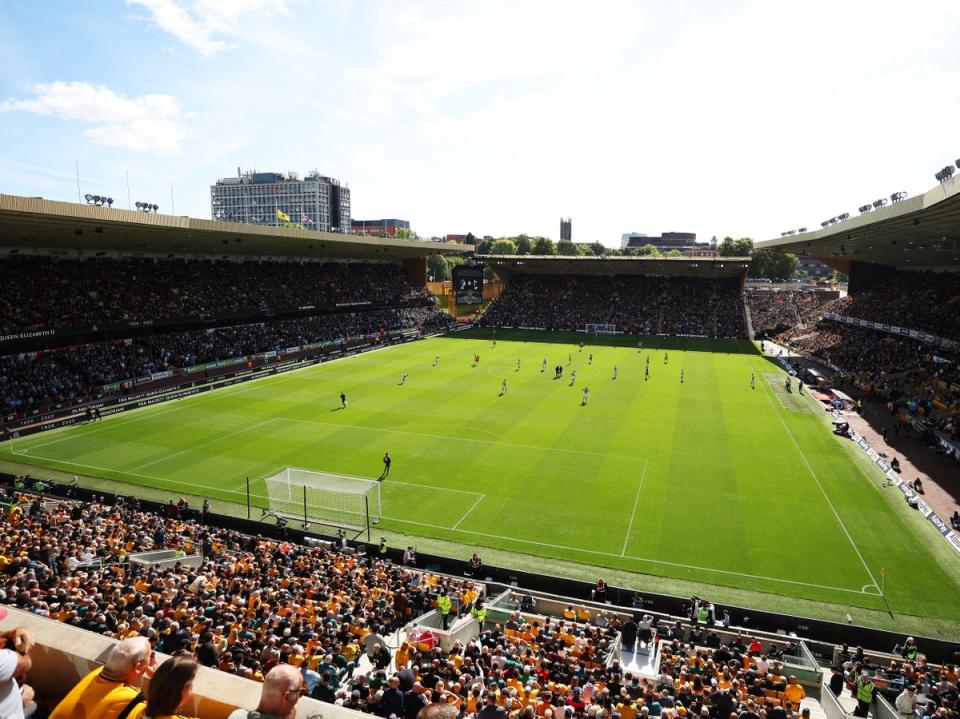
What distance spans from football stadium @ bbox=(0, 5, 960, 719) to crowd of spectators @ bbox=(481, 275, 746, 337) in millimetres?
12633

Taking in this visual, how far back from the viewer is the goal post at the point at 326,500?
2323 centimetres

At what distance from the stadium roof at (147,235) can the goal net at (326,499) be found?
831 inches

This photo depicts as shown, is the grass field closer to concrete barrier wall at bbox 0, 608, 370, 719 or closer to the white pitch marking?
the white pitch marking

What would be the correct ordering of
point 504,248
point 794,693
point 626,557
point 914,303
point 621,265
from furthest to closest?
point 504,248 → point 621,265 → point 914,303 → point 626,557 → point 794,693

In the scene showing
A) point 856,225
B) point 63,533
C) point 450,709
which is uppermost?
point 856,225

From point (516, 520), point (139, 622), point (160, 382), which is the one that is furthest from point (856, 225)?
point (160, 382)

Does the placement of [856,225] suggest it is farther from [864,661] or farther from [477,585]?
[477,585]

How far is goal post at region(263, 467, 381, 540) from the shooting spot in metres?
23.2

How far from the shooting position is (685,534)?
22234mm

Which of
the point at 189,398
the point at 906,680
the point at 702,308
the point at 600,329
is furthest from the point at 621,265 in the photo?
the point at 906,680

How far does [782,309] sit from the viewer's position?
80625 millimetres

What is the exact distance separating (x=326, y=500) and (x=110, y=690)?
2129cm

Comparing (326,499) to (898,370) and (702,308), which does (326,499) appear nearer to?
(898,370)

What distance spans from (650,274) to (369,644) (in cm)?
8192
